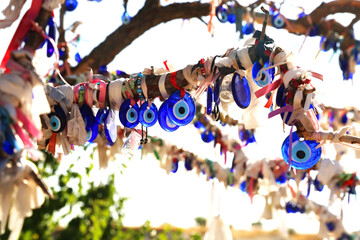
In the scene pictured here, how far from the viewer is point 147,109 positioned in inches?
47.1

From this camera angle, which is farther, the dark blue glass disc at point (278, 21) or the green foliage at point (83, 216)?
the green foliage at point (83, 216)

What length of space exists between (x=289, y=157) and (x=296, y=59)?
23 centimetres

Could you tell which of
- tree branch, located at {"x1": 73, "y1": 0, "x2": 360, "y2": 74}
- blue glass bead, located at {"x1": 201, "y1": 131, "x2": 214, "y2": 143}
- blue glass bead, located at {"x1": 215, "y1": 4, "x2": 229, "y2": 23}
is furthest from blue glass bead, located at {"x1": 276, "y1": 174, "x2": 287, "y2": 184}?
blue glass bead, located at {"x1": 215, "y1": 4, "x2": 229, "y2": 23}

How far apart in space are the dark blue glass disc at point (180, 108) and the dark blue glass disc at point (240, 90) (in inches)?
4.5

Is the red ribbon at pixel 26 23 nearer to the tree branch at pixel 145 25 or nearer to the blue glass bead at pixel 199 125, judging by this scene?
the tree branch at pixel 145 25

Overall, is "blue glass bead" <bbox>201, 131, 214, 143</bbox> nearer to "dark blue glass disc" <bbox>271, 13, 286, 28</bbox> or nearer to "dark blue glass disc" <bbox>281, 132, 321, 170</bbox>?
"dark blue glass disc" <bbox>271, 13, 286, 28</bbox>

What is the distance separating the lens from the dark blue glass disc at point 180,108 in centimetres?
112

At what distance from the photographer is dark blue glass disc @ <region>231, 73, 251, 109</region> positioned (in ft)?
3.57

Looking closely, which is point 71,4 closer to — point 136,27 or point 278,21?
point 136,27

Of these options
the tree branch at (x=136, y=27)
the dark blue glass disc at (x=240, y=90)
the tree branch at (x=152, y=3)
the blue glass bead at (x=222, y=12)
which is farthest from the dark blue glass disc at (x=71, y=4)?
the dark blue glass disc at (x=240, y=90)

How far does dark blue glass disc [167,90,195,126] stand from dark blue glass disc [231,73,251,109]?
0.11 meters

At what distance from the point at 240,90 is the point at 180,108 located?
153 millimetres

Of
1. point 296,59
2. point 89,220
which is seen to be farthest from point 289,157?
point 89,220

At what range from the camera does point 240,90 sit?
109 cm
